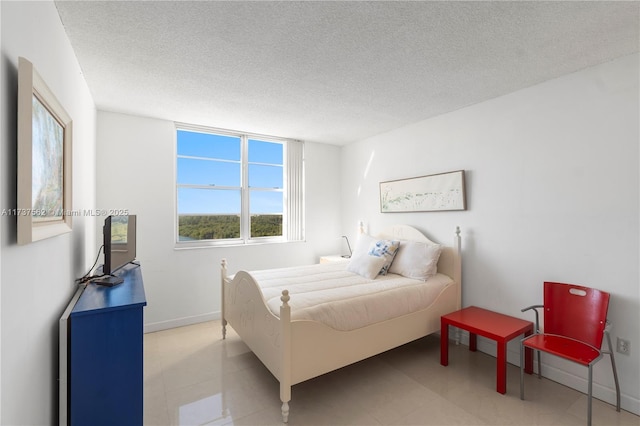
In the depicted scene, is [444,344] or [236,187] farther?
[236,187]

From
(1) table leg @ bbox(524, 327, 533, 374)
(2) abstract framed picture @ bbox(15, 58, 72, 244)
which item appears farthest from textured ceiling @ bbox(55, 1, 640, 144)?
(1) table leg @ bbox(524, 327, 533, 374)

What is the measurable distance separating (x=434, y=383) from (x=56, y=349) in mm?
2573

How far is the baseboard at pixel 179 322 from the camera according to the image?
3.51m

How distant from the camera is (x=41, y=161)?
4.27ft

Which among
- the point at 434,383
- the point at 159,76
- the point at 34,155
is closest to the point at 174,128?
the point at 159,76

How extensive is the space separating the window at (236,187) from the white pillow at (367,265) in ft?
4.65

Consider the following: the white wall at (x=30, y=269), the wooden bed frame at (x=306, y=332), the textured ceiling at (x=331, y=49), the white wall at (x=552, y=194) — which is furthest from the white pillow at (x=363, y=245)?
the white wall at (x=30, y=269)

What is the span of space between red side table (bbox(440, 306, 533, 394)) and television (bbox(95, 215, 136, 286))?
8.89 feet

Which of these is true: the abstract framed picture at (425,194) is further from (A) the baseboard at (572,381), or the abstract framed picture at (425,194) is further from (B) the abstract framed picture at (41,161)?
(B) the abstract framed picture at (41,161)

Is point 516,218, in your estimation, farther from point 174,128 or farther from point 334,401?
point 174,128

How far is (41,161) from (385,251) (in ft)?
9.49

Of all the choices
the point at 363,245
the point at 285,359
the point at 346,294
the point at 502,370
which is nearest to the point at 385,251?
the point at 363,245

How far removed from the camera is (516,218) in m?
2.78

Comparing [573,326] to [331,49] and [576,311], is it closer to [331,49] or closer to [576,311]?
[576,311]
